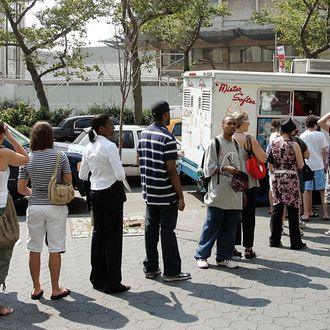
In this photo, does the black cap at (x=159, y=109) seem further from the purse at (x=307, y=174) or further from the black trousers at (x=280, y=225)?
the purse at (x=307, y=174)

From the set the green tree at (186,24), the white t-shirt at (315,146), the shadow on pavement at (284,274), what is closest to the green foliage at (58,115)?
the green tree at (186,24)

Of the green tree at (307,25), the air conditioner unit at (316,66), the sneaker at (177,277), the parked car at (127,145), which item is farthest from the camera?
the green tree at (307,25)

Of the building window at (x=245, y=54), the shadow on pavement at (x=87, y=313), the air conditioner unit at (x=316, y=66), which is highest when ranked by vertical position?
the building window at (x=245, y=54)

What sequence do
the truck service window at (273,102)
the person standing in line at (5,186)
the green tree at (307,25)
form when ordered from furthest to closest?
1. the green tree at (307,25)
2. the truck service window at (273,102)
3. the person standing in line at (5,186)

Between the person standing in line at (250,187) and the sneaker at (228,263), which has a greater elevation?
the person standing in line at (250,187)

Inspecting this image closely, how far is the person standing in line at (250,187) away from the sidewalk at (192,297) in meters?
0.24

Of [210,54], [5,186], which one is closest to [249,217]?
[5,186]

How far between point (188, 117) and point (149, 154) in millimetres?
5519

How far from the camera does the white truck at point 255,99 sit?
938cm

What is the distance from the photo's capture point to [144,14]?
61.9 feet

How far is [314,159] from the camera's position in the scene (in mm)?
8812

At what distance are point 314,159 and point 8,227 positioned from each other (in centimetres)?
566

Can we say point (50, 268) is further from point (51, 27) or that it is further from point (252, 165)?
point (51, 27)

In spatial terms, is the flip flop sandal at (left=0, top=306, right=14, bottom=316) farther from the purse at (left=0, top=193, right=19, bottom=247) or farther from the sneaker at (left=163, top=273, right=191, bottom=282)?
the sneaker at (left=163, top=273, right=191, bottom=282)
